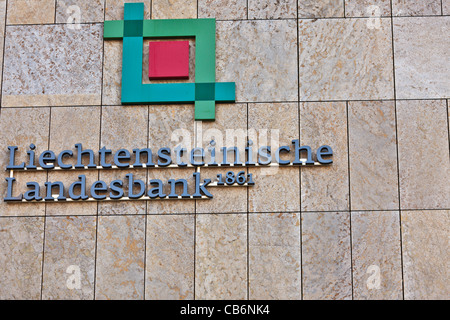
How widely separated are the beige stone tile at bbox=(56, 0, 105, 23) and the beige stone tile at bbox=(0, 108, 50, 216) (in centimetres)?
162

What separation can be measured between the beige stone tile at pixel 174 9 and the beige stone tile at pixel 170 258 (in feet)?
11.1

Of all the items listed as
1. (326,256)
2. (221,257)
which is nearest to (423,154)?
(326,256)

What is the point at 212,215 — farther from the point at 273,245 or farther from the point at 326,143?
the point at 326,143

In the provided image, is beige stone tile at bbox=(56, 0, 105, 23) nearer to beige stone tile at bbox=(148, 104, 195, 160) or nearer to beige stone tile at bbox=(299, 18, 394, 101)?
beige stone tile at bbox=(148, 104, 195, 160)

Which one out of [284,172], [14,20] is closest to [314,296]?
[284,172]

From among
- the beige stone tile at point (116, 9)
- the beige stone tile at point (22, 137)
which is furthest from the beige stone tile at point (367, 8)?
the beige stone tile at point (22, 137)

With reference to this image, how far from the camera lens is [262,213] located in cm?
1118

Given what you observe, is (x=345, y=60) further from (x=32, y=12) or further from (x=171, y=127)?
(x=32, y=12)

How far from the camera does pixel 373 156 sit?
1132cm

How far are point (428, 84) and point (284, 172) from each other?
2.71m

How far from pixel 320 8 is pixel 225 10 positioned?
156 cm

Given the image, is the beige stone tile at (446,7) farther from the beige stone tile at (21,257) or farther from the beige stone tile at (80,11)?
the beige stone tile at (21,257)

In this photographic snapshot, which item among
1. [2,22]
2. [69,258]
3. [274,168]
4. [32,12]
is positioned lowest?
[69,258]

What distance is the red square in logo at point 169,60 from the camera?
11.8 metres
